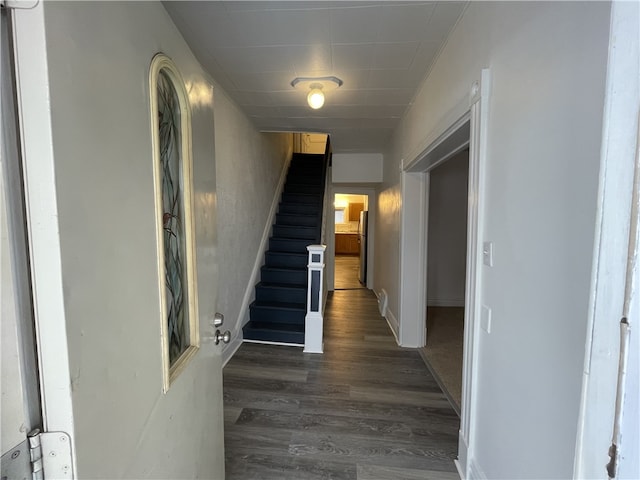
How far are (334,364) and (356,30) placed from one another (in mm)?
2636

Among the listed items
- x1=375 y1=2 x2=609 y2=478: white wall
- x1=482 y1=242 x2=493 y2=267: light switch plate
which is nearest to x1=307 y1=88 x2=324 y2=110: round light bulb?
x1=375 y1=2 x2=609 y2=478: white wall

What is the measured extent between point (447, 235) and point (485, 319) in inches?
146

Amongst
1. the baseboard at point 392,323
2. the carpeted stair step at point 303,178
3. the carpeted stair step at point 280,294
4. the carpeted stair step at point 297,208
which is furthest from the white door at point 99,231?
the carpeted stair step at point 303,178

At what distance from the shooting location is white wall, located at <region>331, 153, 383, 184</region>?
4.62 m

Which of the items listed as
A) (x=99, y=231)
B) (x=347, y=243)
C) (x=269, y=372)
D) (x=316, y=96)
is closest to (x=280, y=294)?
(x=269, y=372)

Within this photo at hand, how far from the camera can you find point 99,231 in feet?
1.98

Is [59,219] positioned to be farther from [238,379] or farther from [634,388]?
[238,379]

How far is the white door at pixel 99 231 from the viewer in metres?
0.49

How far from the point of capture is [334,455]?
1715 mm

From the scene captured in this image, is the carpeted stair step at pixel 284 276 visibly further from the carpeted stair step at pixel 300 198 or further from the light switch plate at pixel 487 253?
the light switch plate at pixel 487 253

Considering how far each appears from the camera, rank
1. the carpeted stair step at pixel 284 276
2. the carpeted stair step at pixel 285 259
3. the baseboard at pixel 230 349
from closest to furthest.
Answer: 1. the baseboard at pixel 230 349
2. the carpeted stair step at pixel 284 276
3. the carpeted stair step at pixel 285 259

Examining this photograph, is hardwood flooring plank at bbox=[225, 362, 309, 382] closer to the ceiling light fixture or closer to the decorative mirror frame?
the decorative mirror frame

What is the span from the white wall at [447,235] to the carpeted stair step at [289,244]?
7.00 feet

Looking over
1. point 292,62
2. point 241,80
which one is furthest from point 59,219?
point 241,80
